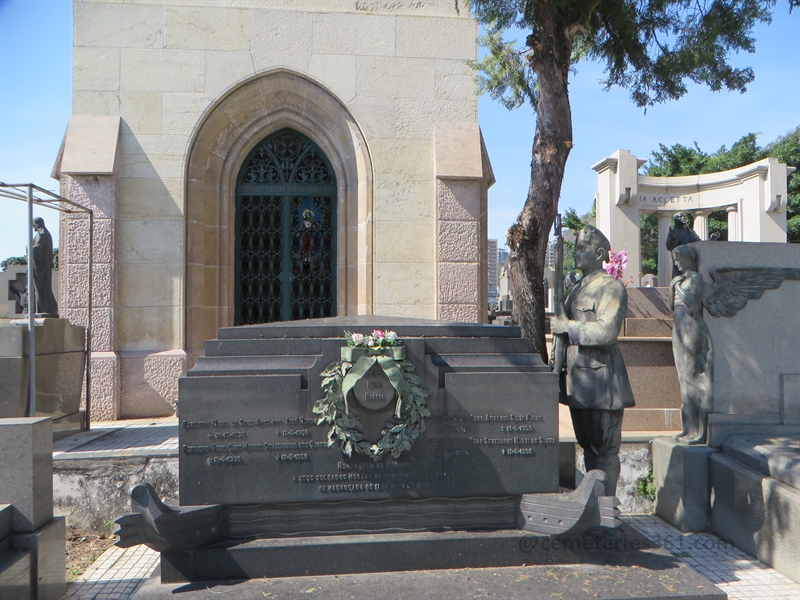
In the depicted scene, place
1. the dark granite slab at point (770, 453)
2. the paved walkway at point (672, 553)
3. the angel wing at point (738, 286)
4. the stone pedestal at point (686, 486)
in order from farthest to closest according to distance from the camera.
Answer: the angel wing at point (738, 286)
the stone pedestal at point (686, 486)
the dark granite slab at point (770, 453)
the paved walkway at point (672, 553)

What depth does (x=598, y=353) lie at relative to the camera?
14.8 ft

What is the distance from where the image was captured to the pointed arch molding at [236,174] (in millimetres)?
9508

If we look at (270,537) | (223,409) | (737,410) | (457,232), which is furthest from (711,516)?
(457,232)

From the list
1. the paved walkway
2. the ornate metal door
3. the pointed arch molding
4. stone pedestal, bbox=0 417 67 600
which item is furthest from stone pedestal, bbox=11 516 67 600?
the ornate metal door

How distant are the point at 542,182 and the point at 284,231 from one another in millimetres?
4680

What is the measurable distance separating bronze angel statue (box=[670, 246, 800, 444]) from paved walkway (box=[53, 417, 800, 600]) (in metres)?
0.83

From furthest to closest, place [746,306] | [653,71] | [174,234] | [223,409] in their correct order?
[174,234], [653,71], [746,306], [223,409]

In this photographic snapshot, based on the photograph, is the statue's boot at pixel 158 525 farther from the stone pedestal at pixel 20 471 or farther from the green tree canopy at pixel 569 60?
the green tree canopy at pixel 569 60

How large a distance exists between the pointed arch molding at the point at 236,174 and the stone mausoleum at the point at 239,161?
0.02 metres

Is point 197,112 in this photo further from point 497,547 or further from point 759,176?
point 759,176

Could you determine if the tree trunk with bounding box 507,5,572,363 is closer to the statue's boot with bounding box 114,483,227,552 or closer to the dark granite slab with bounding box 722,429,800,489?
the dark granite slab with bounding box 722,429,800,489

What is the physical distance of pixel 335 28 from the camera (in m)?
9.64

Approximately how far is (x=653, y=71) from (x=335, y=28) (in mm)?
4464

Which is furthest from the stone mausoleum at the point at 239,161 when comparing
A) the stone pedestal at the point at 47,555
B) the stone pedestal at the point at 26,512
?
the stone pedestal at the point at 26,512
